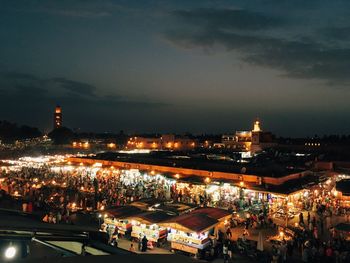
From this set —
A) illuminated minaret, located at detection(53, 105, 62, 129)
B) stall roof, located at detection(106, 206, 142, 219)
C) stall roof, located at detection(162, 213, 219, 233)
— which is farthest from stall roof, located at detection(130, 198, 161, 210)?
illuminated minaret, located at detection(53, 105, 62, 129)

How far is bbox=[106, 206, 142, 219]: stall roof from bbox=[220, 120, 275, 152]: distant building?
3936 centimetres

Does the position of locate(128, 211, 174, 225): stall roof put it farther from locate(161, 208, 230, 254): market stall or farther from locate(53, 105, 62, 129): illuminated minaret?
locate(53, 105, 62, 129): illuminated minaret

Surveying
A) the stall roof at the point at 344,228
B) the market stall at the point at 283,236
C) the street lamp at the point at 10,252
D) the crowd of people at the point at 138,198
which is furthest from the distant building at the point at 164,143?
the street lamp at the point at 10,252

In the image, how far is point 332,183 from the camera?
73.8ft

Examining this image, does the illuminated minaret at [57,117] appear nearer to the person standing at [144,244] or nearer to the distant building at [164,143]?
the distant building at [164,143]

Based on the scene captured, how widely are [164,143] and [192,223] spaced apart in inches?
2272

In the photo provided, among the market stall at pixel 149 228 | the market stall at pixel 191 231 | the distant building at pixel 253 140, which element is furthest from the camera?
the distant building at pixel 253 140

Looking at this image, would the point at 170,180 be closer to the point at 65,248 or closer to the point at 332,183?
the point at 332,183

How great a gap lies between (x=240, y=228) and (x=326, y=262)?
4.64 metres

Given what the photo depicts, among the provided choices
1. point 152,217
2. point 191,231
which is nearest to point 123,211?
point 152,217

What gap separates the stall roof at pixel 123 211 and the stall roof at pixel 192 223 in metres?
2.14

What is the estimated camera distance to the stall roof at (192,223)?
12.2 meters

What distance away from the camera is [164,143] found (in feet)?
230

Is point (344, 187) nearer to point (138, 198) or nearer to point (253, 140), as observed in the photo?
point (138, 198)
